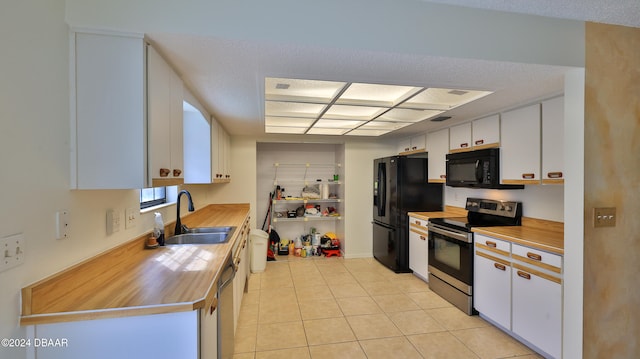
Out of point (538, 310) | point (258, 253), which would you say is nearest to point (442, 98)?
point (538, 310)

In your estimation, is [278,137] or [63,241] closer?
[63,241]

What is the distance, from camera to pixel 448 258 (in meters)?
3.03

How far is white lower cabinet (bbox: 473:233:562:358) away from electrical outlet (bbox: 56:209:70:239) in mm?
2888

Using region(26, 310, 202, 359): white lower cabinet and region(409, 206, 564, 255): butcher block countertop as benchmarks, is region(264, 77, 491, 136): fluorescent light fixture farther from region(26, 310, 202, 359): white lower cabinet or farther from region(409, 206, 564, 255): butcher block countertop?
region(26, 310, 202, 359): white lower cabinet

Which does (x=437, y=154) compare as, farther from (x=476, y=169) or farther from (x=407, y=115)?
(x=407, y=115)

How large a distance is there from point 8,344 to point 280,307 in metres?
2.19

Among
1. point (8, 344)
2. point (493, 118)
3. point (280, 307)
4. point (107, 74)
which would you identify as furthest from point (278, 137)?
point (8, 344)

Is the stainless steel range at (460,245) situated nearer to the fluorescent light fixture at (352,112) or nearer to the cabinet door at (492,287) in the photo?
the cabinet door at (492,287)

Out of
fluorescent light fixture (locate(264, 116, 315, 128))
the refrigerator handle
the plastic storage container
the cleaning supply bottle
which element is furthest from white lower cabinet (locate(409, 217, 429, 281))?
the cleaning supply bottle

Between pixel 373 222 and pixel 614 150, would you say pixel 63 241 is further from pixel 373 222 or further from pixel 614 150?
pixel 373 222

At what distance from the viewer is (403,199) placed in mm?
3906

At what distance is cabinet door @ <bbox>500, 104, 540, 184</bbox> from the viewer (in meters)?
2.37

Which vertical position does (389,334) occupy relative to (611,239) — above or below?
below

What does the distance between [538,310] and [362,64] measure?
87.4 inches
